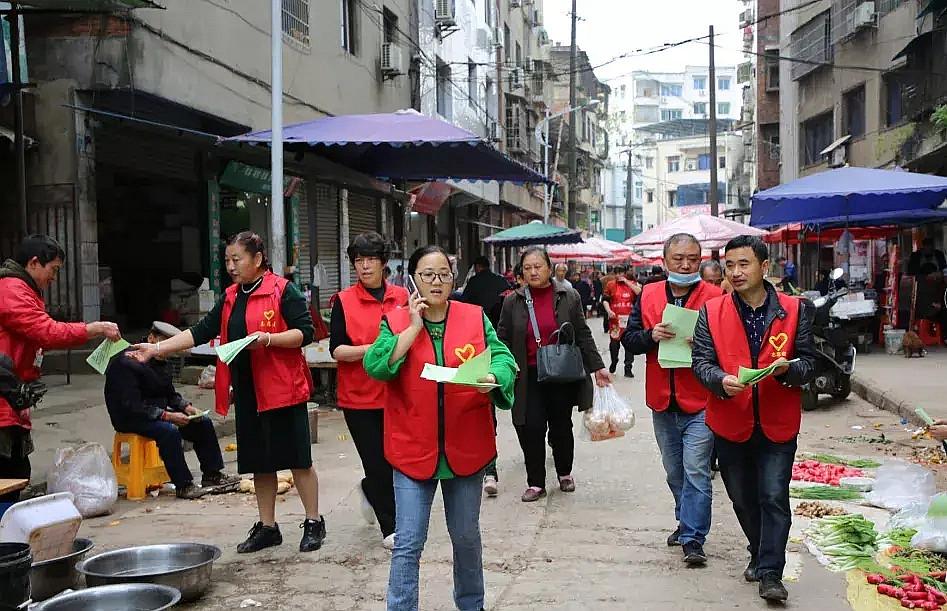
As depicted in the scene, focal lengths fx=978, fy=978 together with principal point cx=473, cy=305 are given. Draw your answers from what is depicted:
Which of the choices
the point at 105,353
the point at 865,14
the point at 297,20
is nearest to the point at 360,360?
the point at 105,353

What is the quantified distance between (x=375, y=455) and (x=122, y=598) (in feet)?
5.68

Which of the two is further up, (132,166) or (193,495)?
(132,166)

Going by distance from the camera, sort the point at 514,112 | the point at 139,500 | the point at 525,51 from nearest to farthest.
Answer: the point at 139,500 → the point at 514,112 → the point at 525,51

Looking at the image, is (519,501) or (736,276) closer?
(736,276)

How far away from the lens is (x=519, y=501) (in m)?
7.32

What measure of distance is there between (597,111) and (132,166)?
61957 millimetres

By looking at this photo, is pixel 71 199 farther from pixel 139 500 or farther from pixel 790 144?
pixel 790 144

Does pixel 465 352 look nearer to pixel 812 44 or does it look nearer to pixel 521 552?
pixel 521 552

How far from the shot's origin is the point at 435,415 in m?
4.20

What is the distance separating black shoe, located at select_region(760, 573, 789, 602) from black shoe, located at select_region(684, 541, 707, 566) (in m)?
0.59

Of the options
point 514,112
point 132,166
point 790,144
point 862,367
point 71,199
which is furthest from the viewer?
point 514,112

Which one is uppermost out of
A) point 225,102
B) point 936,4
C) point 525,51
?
point 525,51

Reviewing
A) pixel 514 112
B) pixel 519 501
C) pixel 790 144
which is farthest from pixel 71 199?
pixel 514 112

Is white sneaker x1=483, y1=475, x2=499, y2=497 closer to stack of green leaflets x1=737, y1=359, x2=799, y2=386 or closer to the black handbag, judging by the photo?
the black handbag
